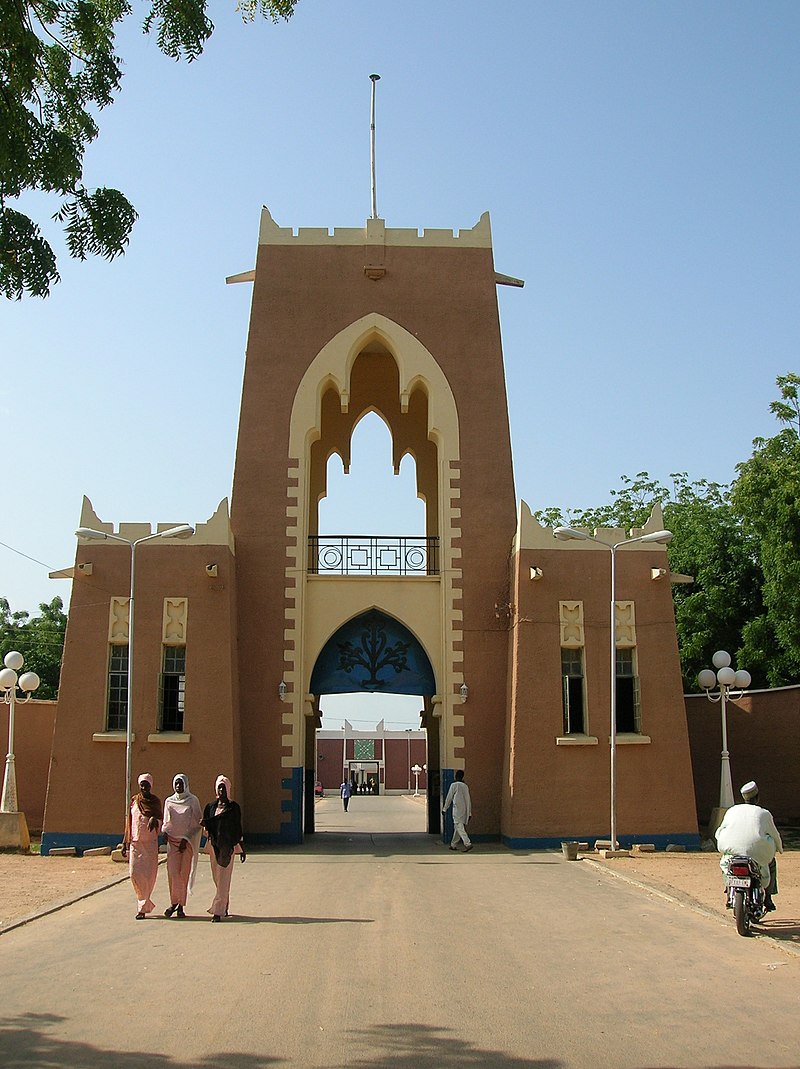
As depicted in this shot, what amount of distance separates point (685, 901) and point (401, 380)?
13074 mm

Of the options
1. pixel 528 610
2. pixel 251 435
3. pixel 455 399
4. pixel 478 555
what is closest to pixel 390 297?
pixel 455 399

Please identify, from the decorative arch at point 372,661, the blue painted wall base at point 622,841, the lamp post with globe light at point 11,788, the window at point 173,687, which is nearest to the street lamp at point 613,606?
the blue painted wall base at point 622,841

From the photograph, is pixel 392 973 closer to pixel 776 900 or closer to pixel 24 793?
pixel 776 900

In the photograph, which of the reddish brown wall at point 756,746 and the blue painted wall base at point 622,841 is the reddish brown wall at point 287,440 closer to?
the blue painted wall base at point 622,841

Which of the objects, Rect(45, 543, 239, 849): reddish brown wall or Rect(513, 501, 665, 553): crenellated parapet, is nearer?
Rect(45, 543, 239, 849): reddish brown wall

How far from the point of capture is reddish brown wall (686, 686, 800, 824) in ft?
78.3

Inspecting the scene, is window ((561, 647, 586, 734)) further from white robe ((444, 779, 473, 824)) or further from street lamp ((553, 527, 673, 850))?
white robe ((444, 779, 473, 824))

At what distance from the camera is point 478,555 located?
71.6 feet

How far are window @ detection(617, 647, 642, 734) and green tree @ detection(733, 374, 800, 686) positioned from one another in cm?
662

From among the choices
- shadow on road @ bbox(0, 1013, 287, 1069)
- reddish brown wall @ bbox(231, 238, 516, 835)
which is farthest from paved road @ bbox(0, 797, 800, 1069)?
reddish brown wall @ bbox(231, 238, 516, 835)

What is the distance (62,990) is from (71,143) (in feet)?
18.6

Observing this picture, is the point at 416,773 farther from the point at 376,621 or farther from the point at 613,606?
the point at 613,606

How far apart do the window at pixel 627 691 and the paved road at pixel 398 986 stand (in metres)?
7.56

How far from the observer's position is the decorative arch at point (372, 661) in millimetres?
22641
